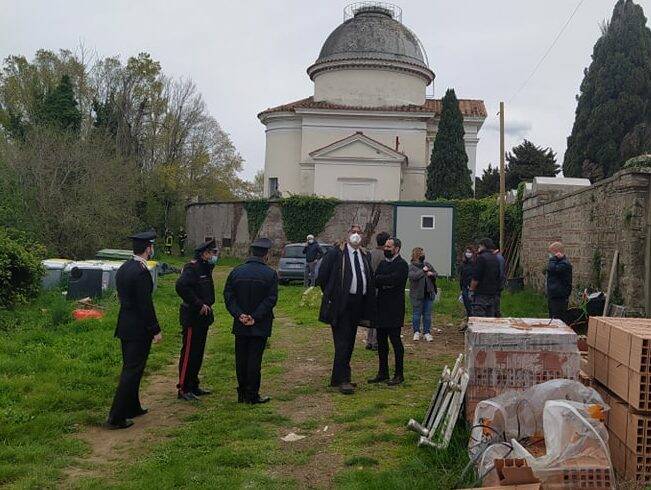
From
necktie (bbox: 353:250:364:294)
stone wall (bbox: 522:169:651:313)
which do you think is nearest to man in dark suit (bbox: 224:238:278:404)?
necktie (bbox: 353:250:364:294)

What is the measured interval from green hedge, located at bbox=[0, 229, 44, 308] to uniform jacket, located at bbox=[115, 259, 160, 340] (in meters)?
7.27

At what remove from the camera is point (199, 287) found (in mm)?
7773

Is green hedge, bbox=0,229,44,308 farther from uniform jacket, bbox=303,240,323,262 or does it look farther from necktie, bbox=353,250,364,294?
necktie, bbox=353,250,364,294


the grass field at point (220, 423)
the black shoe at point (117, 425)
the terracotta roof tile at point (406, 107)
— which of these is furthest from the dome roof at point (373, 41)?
the black shoe at point (117, 425)

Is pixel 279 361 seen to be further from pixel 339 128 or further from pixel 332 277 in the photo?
pixel 339 128

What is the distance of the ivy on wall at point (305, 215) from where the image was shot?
28250 mm

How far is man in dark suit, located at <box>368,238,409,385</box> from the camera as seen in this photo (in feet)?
27.5

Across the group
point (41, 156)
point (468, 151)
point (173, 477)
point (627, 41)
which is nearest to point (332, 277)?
point (173, 477)

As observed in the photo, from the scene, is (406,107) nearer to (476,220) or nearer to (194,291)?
(476,220)

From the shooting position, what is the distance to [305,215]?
1122 inches

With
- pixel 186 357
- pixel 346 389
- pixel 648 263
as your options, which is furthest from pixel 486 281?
pixel 186 357

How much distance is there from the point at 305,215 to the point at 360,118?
10.4 meters

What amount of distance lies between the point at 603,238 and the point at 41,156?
16.7m

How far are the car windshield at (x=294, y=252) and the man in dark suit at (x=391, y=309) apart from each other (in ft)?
45.5
